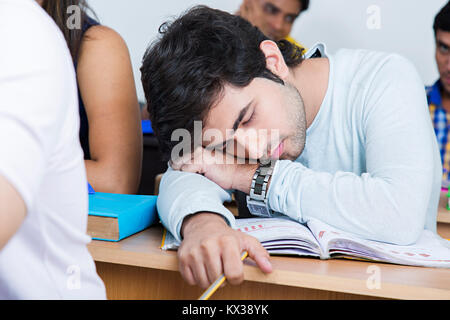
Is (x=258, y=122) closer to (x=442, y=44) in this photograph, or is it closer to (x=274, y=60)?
(x=274, y=60)

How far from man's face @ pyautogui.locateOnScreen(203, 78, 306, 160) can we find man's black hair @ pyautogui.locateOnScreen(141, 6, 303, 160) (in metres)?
0.02

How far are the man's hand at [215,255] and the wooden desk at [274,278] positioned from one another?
A: 22 mm

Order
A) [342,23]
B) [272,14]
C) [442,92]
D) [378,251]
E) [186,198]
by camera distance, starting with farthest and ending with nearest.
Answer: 1. [342,23]
2. [272,14]
3. [442,92]
4. [186,198]
5. [378,251]

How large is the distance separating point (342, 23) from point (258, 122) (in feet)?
7.65

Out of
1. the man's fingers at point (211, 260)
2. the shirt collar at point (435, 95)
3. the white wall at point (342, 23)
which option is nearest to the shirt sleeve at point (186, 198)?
the man's fingers at point (211, 260)

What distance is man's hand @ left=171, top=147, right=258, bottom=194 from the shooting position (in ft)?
3.15

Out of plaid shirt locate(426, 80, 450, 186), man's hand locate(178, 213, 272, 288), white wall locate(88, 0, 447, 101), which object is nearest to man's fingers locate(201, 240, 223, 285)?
man's hand locate(178, 213, 272, 288)

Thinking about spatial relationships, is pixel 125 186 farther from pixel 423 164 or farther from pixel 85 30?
pixel 423 164

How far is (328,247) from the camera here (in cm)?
73

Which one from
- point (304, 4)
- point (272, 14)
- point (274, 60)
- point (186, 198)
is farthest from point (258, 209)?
point (304, 4)

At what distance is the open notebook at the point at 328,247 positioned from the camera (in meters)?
0.73

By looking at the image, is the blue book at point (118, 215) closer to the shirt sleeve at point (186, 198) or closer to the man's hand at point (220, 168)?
the shirt sleeve at point (186, 198)

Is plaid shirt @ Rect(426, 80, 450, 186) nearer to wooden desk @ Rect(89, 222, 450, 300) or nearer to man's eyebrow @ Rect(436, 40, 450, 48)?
man's eyebrow @ Rect(436, 40, 450, 48)
